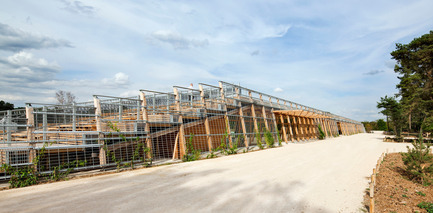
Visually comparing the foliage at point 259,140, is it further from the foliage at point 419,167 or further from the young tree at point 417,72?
the young tree at point 417,72

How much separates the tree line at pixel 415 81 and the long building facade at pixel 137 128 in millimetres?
12667

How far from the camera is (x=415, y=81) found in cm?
2691

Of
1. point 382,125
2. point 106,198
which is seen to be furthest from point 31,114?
point 382,125

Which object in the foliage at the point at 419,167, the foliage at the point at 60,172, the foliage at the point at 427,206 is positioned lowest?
the foliage at the point at 427,206

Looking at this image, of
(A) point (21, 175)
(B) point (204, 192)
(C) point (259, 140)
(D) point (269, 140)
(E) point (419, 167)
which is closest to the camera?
(B) point (204, 192)

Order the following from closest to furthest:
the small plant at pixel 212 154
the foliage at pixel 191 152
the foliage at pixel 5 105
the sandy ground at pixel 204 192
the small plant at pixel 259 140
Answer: the sandy ground at pixel 204 192, the foliage at pixel 191 152, the small plant at pixel 212 154, the small plant at pixel 259 140, the foliage at pixel 5 105

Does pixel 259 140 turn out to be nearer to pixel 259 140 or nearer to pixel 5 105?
pixel 259 140

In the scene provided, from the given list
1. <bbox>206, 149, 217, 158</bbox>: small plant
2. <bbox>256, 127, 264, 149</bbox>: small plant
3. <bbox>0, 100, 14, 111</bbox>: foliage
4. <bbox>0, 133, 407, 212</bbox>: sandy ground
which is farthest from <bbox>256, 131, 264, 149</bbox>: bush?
<bbox>0, 100, 14, 111</bbox>: foliage

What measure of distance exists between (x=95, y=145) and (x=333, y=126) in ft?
137

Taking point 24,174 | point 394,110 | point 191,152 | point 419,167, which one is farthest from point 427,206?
point 394,110

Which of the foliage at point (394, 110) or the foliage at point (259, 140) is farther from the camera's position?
the foliage at point (394, 110)

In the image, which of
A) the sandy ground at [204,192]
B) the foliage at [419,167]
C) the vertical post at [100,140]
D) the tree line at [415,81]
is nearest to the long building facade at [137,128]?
the vertical post at [100,140]

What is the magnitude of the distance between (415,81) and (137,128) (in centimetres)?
2994

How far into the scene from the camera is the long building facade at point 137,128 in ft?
26.9
